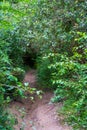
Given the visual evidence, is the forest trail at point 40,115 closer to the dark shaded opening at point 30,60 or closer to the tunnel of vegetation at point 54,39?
the tunnel of vegetation at point 54,39

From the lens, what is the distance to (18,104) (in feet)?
25.3

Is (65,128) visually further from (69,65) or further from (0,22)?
(0,22)

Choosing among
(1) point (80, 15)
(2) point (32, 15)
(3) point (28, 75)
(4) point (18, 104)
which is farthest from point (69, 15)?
(3) point (28, 75)

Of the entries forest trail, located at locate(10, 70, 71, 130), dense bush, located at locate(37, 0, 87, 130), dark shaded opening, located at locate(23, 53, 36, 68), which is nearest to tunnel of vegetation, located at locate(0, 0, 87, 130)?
dense bush, located at locate(37, 0, 87, 130)

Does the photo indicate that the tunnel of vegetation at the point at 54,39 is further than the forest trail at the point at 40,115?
No

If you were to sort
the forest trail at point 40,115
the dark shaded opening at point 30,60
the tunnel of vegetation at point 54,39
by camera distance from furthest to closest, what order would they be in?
the dark shaded opening at point 30,60 → the forest trail at point 40,115 → the tunnel of vegetation at point 54,39

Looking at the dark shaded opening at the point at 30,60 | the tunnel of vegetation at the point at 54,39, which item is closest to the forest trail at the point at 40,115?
the tunnel of vegetation at the point at 54,39

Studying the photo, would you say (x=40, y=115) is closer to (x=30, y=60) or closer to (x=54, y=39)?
(x=54, y=39)

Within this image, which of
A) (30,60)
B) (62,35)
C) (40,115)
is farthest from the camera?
(30,60)

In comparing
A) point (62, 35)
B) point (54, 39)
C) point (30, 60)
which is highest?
point (62, 35)

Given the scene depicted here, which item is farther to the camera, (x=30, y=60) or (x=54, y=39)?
(x=30, y=60)

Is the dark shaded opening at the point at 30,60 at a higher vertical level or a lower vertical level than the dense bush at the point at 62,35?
lower

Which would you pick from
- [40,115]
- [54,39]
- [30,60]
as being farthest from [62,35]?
[30,60]

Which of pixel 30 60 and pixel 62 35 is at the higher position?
pixel 62 35
